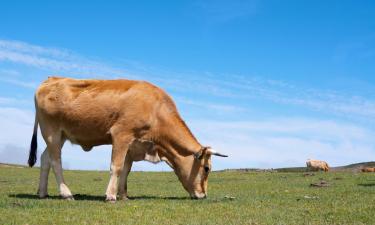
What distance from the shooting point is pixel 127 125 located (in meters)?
16.4

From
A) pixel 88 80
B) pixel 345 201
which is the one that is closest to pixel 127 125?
pixel 88 80

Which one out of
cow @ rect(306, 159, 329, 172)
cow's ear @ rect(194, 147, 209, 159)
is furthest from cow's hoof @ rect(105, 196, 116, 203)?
cow @ rect(306, 159, 329, 172)

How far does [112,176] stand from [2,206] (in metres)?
3.36

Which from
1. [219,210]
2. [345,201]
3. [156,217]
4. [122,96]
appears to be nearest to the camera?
[156,217]

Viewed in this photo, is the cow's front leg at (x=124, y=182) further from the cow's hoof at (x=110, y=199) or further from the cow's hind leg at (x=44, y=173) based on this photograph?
the cow's hind leg at (x=44, y=173)

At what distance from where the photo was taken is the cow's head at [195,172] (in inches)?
674

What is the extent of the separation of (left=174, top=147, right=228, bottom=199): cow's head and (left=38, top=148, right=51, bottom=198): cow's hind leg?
4.36 metres

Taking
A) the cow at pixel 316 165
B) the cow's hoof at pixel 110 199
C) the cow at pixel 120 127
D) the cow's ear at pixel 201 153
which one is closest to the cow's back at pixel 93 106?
the cow at pixel 120 127

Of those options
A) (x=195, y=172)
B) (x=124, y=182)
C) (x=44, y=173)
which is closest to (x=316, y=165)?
(x=195, y=172)

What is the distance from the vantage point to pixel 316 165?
4797 cm

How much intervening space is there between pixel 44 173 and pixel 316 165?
3468 centimetres

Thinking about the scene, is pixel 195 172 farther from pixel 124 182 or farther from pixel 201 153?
pixel 124 182

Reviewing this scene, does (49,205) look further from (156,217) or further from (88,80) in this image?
(88,80)

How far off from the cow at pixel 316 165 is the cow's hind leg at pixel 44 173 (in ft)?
112
